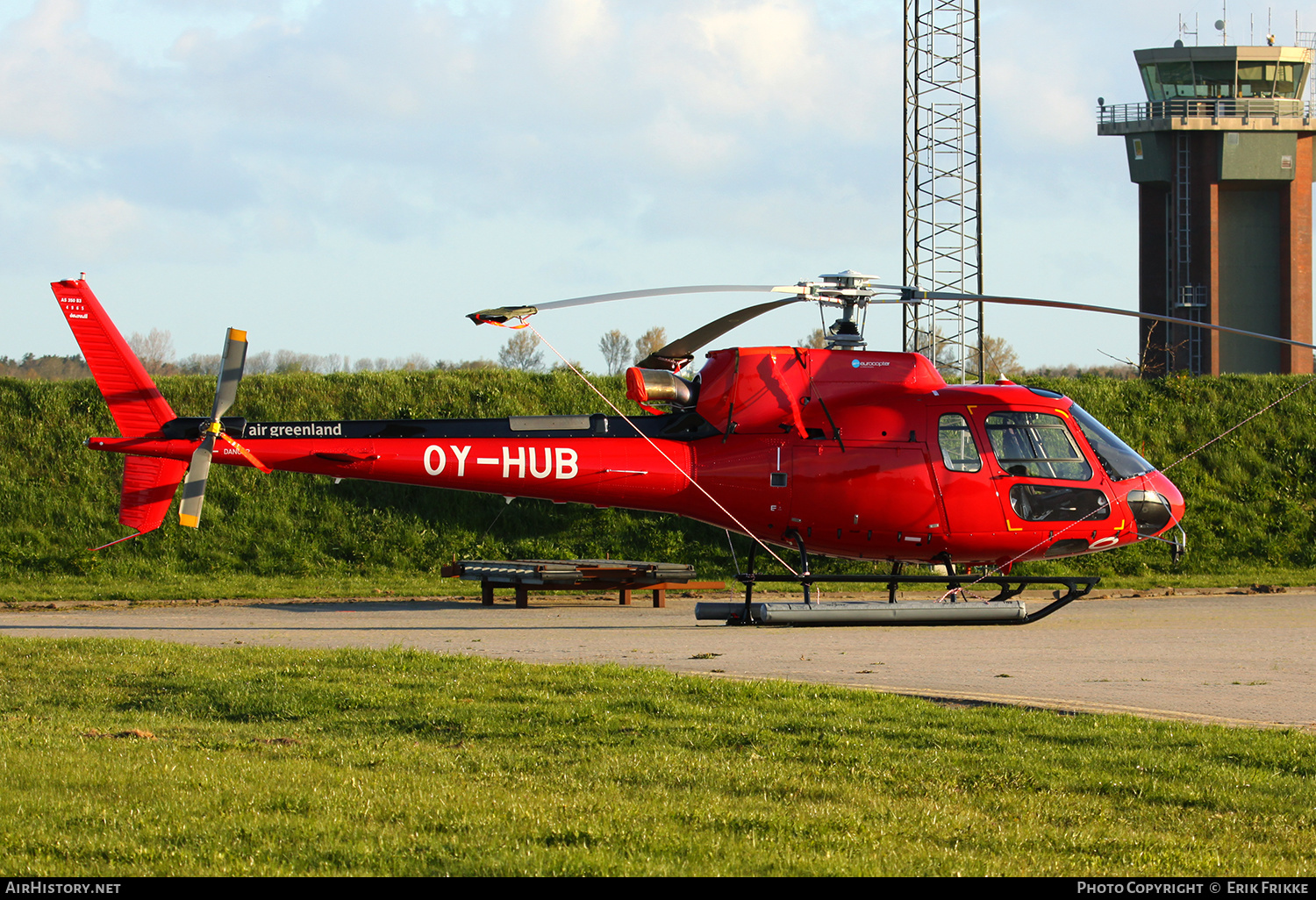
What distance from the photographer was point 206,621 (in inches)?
667

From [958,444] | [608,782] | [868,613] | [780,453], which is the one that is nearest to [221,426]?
[780,453]

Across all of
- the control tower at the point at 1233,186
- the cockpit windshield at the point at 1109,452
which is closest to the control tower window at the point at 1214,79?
the control tower at the point at 1233,186

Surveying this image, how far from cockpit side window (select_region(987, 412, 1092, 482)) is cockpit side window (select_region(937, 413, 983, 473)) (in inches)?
9.8

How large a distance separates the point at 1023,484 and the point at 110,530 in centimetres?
1725

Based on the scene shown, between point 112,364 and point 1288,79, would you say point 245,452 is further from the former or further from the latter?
point 1288,79

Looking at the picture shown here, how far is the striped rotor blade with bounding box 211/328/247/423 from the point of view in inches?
582

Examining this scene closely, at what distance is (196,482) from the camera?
575 inches

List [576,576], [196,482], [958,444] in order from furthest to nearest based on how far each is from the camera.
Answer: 1. [576,576]
2. [958,444]
3. [196,482]

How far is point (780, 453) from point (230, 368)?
6.95 meters

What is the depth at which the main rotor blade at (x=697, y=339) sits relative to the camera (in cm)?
1366

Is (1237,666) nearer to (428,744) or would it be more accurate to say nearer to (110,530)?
(428,744)

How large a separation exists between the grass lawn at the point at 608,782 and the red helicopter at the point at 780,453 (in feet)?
15.4

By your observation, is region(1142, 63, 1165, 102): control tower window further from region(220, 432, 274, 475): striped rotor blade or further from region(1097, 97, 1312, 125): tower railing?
region(220, 432, 274, 475): striped rotor blade

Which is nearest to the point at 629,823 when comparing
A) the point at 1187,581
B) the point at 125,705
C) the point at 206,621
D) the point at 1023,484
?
the point at 125,705
